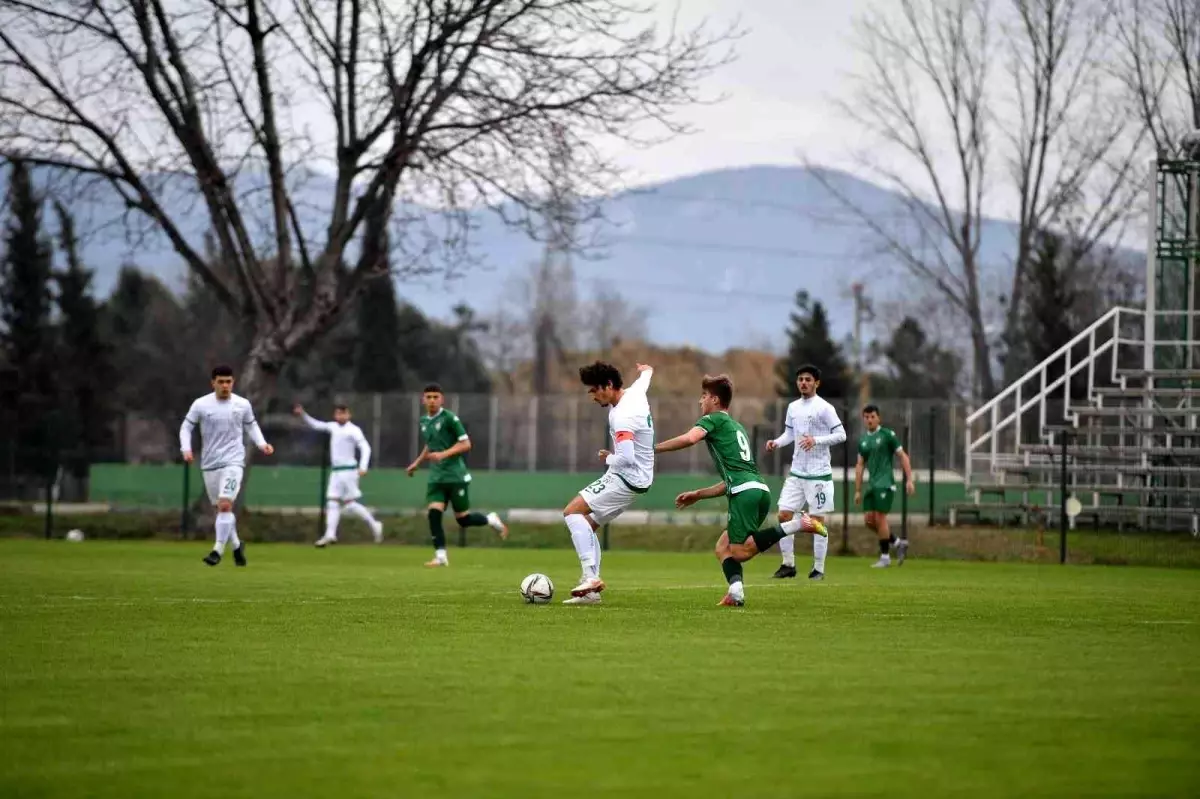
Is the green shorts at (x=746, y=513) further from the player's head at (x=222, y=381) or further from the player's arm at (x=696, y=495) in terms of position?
the player's head at (x=222, y=381)

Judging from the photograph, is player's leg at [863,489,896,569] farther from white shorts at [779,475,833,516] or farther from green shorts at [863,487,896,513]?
white shorts at [779,475,833,516]

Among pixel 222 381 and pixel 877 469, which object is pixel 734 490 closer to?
pixel 222 381

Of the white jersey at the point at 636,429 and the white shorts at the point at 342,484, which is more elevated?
the white jersey at the point at 636,429

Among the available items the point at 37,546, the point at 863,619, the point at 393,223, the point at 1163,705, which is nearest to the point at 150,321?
the point at 393,223

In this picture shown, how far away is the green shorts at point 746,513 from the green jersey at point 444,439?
31.5 ft

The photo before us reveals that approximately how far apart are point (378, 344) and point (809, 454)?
4795 cm

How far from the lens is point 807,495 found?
2075 centimetres

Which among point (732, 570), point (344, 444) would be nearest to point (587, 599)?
point (732, 570)

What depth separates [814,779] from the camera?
652 cm

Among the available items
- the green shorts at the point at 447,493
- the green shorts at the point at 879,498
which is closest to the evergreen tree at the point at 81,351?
the green shorts at the point at 447,493

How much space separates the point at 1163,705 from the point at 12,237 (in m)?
56.8

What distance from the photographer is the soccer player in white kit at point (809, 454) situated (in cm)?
2044

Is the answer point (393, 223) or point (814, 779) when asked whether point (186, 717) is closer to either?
point (814, 779)

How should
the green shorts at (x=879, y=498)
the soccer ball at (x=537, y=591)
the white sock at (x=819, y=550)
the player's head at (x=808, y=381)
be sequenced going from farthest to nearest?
the green shorts at (x=879, y=498), the player's head at (x=808, y=381), the white sock at (x=819, y=550), the soccer ball at (x=537, y=591)
